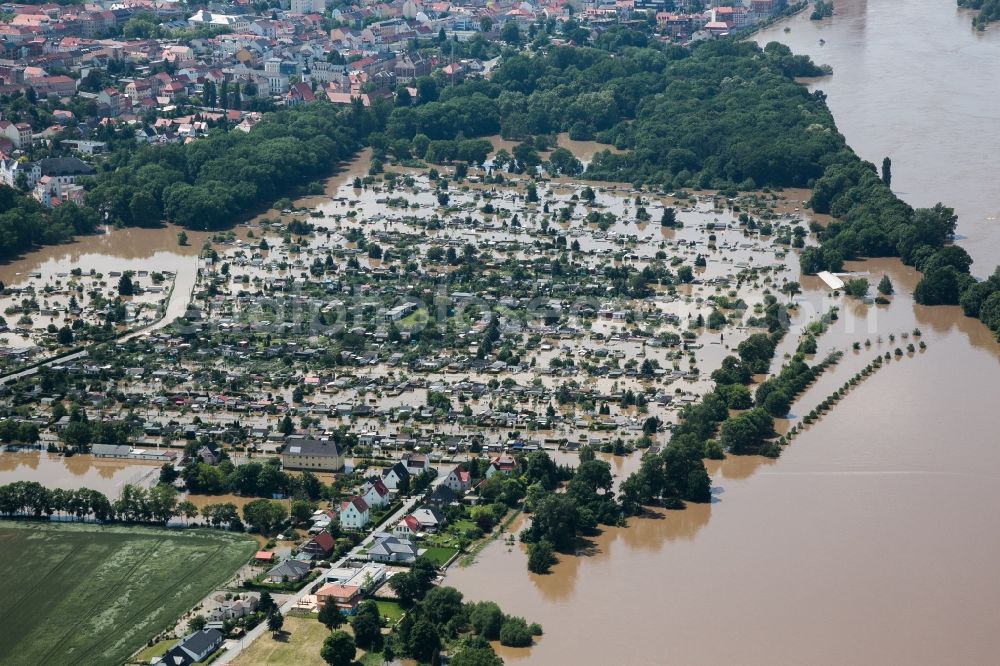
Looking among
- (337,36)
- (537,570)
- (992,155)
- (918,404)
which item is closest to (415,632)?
(537,570)

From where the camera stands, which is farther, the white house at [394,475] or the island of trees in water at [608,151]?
the island of trees in water at [608,151]

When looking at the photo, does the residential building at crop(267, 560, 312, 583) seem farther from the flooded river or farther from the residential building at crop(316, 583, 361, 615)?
the flooded river

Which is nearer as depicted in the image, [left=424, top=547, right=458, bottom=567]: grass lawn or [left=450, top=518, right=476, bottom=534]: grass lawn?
[left=424, top=547, right=458, bottom=567]: grass lawn

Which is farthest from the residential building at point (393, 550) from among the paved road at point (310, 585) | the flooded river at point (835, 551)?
the flooded river at point (835, 551)

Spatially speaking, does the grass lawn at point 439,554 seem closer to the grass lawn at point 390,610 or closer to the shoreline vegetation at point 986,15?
the grass lawn at point 390,610

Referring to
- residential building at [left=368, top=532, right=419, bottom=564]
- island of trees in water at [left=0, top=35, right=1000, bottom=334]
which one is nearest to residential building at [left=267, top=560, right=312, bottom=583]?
residential building at [left=368, top=532, right=419, bottom=564]
